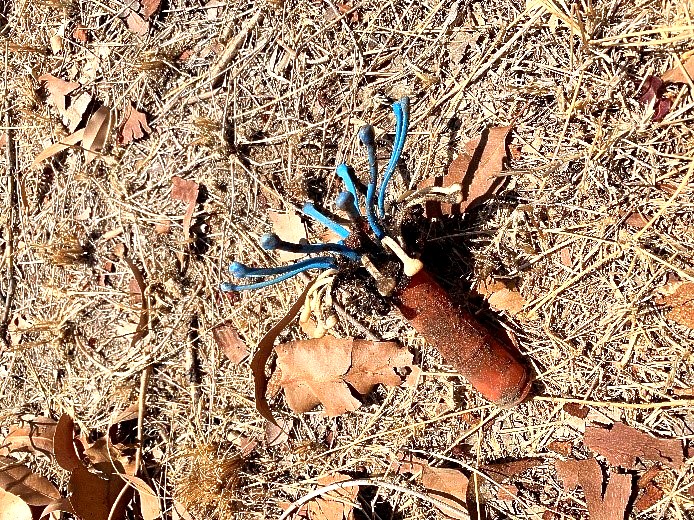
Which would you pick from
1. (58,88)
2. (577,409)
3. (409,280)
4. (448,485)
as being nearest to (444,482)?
(448,485)

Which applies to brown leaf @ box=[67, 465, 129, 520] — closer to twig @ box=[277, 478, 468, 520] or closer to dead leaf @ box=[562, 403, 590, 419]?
twig @ box=[277, 478, 468, 520]

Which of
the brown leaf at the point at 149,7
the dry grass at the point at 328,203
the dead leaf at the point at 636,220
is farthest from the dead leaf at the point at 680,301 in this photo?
the brown leaf at the point at 149,7

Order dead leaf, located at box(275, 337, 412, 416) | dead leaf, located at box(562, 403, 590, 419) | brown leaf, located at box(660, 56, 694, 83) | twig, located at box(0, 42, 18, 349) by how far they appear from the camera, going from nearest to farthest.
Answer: brown leaf, located at box(660, 56, 694, 83), dead leaf, located at box(562, 403, 590, 419), dead leaf, located at box(275, 337, 412, 416), twig, located at box(0, 42, 18, 349)

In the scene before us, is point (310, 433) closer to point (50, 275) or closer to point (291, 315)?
point (291, 315)

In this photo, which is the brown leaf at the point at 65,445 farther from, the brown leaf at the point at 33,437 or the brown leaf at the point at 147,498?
the brown leaf at the point at 147,498

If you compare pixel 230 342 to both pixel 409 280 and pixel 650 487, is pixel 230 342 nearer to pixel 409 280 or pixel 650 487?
pixel 409 280

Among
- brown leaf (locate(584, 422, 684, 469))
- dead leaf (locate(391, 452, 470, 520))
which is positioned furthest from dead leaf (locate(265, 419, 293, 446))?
brown leaf (locate(584, 422, 684, 469))

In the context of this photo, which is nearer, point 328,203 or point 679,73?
point 679,73
